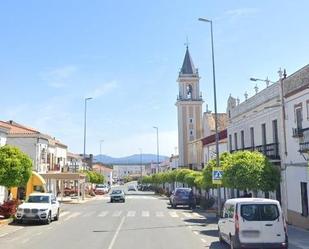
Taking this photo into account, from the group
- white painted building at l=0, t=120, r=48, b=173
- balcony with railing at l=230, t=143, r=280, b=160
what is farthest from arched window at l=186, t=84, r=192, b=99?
balcony with railing at l=230, t=143, r=280, b=160

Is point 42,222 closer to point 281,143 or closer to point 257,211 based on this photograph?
point 281,143

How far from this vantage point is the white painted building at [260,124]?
2947 cm

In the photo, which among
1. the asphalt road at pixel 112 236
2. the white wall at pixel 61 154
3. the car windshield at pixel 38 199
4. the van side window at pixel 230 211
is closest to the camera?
the van side window at pixel 230 211

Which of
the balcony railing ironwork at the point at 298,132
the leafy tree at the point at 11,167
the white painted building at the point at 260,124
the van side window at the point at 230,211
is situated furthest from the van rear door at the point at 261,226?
the leafy tree at the point at 11,167

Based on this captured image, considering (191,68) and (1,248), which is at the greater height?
(191,68)

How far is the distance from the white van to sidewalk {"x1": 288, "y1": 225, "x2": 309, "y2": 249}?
10.1 feet

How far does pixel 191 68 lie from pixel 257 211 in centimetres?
7837

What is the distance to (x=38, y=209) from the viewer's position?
2755 cm

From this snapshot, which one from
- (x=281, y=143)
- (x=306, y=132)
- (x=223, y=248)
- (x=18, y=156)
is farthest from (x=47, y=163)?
(x=223, y=248)

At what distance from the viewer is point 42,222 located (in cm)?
2897

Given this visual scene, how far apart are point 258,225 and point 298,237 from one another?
6.39 m

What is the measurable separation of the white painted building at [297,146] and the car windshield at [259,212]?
27.5 feet

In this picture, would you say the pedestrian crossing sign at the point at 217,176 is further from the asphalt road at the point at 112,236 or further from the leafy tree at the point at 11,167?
the leafy tree at the point at 11,167

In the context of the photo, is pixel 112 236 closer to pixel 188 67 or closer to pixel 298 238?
pixel 298 238
